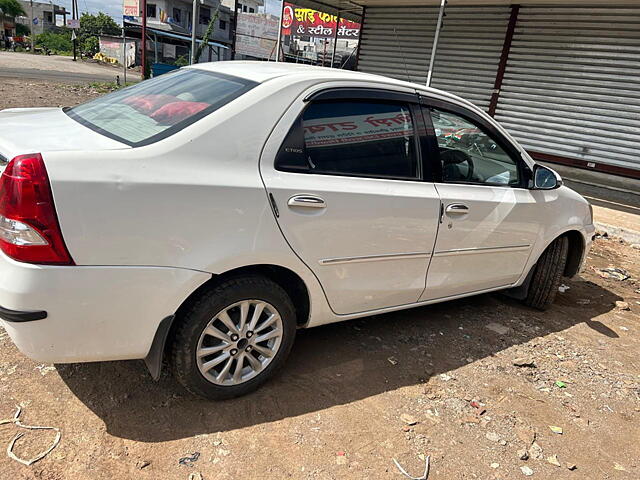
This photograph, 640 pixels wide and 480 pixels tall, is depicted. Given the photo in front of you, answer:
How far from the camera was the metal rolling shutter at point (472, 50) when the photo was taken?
34.0 feet

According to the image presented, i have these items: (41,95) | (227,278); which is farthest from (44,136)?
(41,95)

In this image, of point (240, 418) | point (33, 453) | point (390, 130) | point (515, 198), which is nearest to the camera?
point (33, 453)

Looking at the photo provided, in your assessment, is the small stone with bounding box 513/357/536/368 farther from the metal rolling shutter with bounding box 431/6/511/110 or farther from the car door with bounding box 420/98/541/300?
the metal rolling shutter with bounding box 431/6/511/110

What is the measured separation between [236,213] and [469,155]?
1.91 meters

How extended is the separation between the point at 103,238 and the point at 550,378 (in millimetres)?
2938

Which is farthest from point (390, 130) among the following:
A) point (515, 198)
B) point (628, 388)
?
point (628, 388)

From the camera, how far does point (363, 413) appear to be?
279 cm

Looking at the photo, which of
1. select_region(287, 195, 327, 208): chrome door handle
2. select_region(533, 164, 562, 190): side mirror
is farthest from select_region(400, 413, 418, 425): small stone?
select_region(533, 164, 562, 190): side mirror

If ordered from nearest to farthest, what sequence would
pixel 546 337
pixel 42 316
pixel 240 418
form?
1. pixel 42 316
2. pixel 240 418
3. pixel 546 337

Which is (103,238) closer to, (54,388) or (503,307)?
(54,388)

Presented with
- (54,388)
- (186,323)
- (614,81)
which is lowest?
(54,388)

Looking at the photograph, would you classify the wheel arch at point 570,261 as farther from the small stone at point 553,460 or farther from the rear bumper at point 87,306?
the rear bumper at point 87,306

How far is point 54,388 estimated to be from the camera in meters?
2.70

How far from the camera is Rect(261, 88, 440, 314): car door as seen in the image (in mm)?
2574
